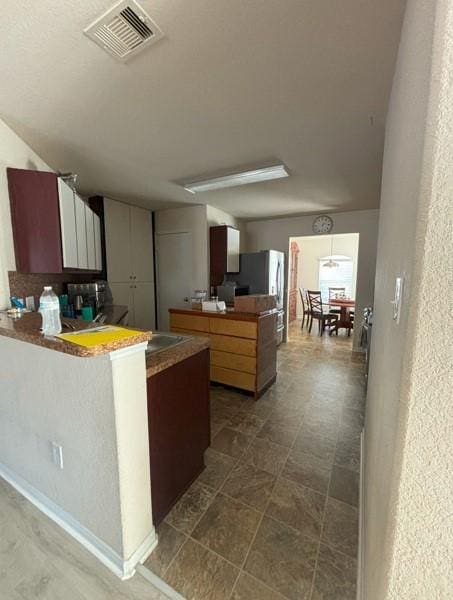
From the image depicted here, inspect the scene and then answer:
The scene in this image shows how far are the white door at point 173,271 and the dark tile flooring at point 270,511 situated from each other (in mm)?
2220

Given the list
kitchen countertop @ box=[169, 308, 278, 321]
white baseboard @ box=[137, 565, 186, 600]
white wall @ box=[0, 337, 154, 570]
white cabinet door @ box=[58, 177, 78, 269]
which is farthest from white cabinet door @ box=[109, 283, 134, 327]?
white baseboard @ box=[137, 565, 186, 600]

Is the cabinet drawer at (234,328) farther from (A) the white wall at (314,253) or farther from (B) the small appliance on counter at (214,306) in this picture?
(A) the white wall at (314,253)

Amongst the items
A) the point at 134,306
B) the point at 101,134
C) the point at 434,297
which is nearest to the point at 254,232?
the point at 134,306

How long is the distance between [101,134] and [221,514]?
277 centimetres

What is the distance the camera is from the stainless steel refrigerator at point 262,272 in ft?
14.0

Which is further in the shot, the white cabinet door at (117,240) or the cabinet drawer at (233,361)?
the white cabinet door at (117,240)

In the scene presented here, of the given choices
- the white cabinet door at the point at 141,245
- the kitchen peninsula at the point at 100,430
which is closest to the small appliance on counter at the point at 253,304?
the kitchen peninsula at the point at 100,430

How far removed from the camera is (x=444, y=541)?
48 cm

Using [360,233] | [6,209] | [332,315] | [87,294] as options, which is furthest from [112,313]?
[332,315]

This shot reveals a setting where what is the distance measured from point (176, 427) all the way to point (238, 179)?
253 cm

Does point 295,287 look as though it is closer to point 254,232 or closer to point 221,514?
point 254,232

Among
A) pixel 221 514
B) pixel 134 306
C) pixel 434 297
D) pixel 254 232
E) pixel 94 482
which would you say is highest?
pixel 254 232

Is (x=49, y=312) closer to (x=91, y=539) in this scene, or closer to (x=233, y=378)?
A: (x=91, y=539)

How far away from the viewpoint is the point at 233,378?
2.79 meters
